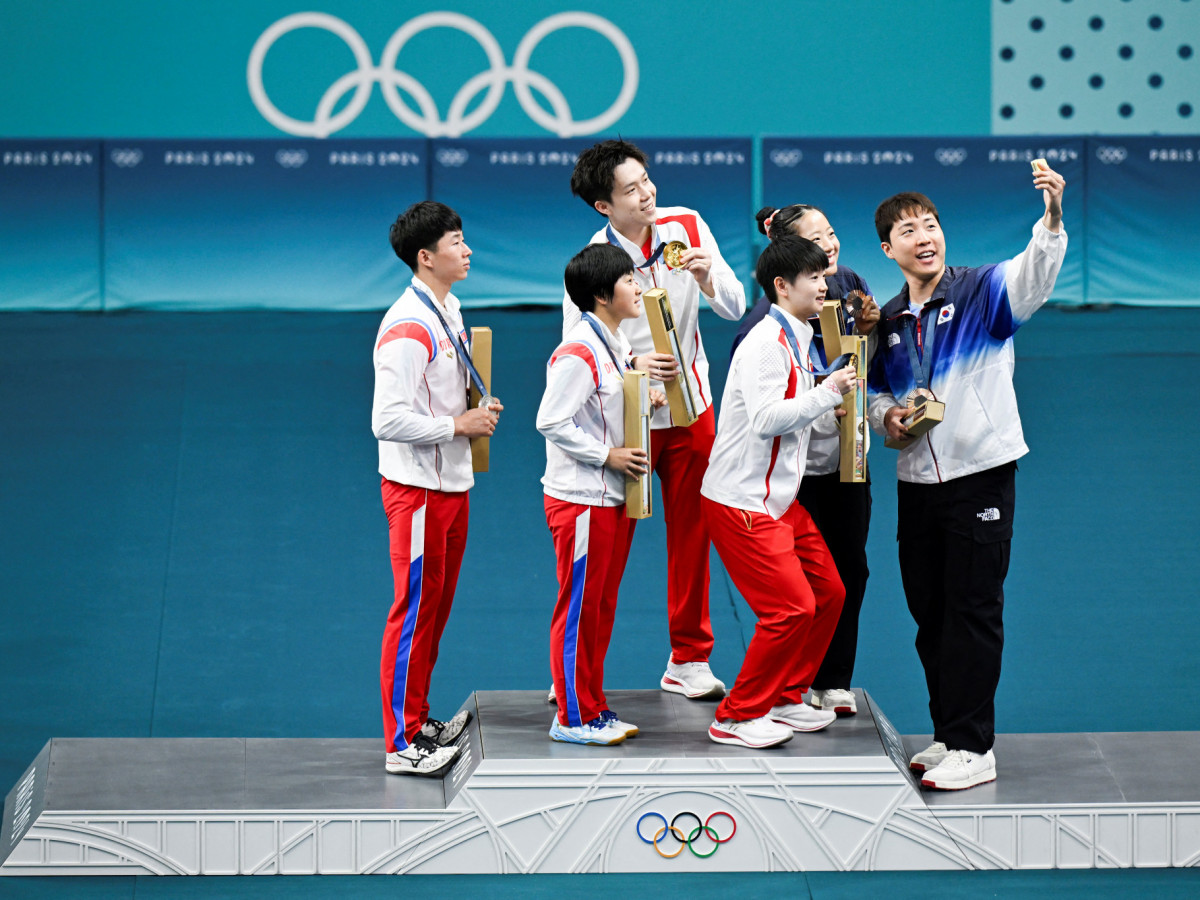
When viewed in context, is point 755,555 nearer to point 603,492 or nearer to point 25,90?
point 603,492

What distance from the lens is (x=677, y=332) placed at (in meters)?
4.98

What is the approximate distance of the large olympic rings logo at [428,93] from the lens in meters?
16.0

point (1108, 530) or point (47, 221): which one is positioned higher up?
point (47, 221)

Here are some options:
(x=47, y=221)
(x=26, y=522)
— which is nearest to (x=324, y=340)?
(x=47, y=221)

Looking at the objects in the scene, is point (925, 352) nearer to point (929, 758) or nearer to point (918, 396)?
point (918, 396)

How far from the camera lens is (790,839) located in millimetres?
4414

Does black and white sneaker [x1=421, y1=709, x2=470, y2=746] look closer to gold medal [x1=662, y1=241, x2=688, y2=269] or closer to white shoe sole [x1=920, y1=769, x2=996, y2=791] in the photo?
white shoe sole [x1=920, y1=769, x2=996, y2=791]

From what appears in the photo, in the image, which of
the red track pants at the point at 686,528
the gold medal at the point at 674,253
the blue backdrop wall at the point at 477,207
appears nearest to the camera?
the gold medal at the point at 674,253

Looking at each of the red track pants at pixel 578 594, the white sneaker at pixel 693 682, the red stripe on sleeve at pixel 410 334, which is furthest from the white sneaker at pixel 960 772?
the red stripe on sleeve at pixel 410 334

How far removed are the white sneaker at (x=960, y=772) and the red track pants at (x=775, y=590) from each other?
1.78ft

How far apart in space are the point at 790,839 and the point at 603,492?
1.25m

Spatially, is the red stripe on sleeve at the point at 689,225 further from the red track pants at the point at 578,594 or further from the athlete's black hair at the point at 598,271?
the red track pants at the point at 578,594

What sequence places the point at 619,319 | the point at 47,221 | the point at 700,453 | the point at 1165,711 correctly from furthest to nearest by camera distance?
the point at 47,221, the point at 1165,711, the point at 700,453, the point at 619,319

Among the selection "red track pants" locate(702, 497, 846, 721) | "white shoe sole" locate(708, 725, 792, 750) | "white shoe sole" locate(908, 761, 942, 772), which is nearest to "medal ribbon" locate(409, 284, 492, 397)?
"red track pants" locate(702, 497, 846, 721)
